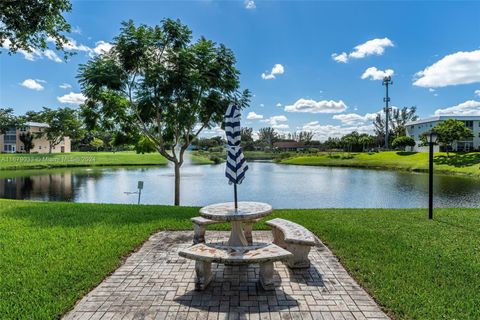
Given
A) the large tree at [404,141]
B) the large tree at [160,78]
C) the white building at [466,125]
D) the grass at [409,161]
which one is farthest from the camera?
the large tree at [404,141]

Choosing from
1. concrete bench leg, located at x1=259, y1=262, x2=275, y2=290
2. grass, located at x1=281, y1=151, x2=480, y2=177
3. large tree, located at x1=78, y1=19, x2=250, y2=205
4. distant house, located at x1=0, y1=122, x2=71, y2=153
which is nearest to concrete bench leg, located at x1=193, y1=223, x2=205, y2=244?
concrete bench leg, located at x1=259, y1=262, x2=275, y2=290

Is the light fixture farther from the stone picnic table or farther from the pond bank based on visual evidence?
the pond bank

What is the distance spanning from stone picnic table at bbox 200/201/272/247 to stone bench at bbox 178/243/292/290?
1.29ft

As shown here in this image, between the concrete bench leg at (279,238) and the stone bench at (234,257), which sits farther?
the concrete bench leg at (279,238)

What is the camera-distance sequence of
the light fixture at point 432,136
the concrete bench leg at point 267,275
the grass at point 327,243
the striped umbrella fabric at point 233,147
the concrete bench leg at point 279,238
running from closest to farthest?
the grass at point 327,243, the concrete bench leg at point 267,275, the striped umbrella fabric at point 233,147, the concrete bench leg at point 279,238, the light fixture at point 432,136

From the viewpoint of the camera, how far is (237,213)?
4172mm

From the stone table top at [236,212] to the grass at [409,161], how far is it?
28.9m

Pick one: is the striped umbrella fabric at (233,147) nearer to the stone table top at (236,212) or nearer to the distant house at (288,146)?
the stone table top at (236,212)

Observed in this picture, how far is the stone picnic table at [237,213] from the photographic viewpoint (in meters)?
4.06

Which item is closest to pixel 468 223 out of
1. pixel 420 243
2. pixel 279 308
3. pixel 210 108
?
pixel 420 243

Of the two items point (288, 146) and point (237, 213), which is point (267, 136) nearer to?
point (288, 146)

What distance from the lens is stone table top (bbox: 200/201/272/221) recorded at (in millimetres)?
4055

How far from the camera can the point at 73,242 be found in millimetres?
5570

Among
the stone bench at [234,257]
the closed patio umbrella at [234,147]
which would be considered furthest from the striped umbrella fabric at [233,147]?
the stone bench at [234,257]
